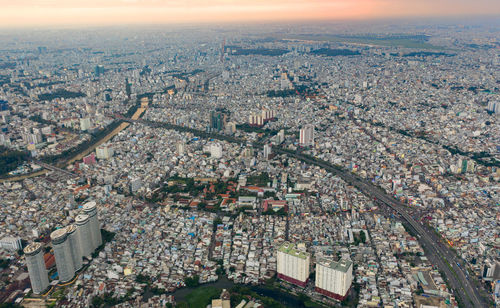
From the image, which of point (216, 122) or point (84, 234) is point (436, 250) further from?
point (216, 122)

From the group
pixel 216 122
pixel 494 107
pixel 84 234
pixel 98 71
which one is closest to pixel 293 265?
pixel 84 234

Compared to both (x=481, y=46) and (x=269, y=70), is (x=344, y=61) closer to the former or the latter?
(x=269, y=70)

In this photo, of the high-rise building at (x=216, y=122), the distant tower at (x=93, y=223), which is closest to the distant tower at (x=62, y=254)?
the distant tower at (x=93, y=223)

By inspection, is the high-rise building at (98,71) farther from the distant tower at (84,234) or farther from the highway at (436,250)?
the distant tower at (84,234)

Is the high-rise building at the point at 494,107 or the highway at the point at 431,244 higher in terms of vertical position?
the high-rise building at the point at 494,107

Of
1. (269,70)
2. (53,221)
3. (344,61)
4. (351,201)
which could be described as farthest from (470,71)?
(53,221)
